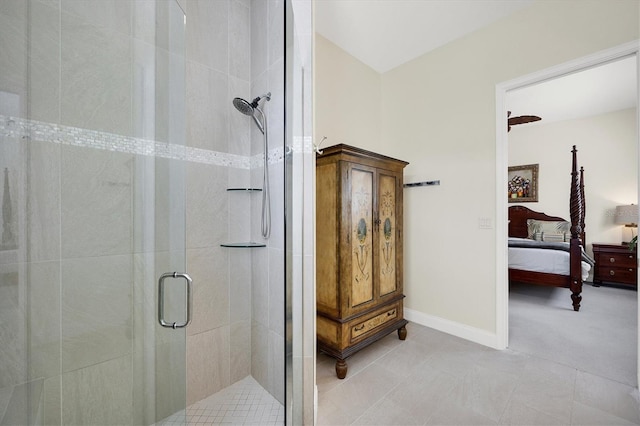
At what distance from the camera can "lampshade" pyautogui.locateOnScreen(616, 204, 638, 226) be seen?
3.92m

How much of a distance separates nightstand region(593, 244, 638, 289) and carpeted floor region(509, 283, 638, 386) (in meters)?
0.20

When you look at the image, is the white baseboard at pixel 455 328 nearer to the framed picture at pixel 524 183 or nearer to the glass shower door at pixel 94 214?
the glass shower door at pixel 94 214

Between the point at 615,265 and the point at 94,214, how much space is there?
5.96 m

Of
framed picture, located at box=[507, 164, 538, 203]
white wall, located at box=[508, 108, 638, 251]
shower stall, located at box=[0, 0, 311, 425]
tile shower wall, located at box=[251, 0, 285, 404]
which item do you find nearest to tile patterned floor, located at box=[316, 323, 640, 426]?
tile shower wall, located at box=[251, 0, 285, 404]

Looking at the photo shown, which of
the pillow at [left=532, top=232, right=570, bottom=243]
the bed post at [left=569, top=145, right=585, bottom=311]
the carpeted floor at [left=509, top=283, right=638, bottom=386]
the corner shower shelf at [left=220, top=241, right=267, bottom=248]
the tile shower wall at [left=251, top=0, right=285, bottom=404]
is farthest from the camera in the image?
the pillow at [left=532, top=232, right=570, bottom=243]

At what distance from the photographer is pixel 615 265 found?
3947 millimetres

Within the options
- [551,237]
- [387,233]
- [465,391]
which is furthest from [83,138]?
[551,237]

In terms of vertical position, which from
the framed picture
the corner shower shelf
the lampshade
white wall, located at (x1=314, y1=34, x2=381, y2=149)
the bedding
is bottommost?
the bedding

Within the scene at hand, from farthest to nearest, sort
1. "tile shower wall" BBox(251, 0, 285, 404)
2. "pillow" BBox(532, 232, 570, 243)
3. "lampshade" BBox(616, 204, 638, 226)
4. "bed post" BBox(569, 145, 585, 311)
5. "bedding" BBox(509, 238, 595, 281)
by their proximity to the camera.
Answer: "pillow" BBox(532, 232, 570, 243), "lampshade" BBox(616, 204, 638, 226), "bedding" BBox(509, 238, 595, 281), "bed post" BBox(569, 145, 585, 311), "tile shower wall" BBox(251, 0, 285, 404)

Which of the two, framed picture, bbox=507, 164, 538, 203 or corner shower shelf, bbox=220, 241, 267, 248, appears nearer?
corner shower shelf, bbox=220, 241, 267, 248

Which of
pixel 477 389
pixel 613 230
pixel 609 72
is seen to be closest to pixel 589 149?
pixel 613 230

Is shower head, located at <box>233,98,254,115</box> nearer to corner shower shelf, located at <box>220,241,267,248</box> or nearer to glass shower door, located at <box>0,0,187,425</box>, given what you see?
glass shower door, located at <box>0,0,187,425</box>

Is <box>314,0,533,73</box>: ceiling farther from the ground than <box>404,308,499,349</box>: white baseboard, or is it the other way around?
<box>314,0,533,73</box>: ceiling

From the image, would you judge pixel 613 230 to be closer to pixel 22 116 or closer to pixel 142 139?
pixel 142 139
